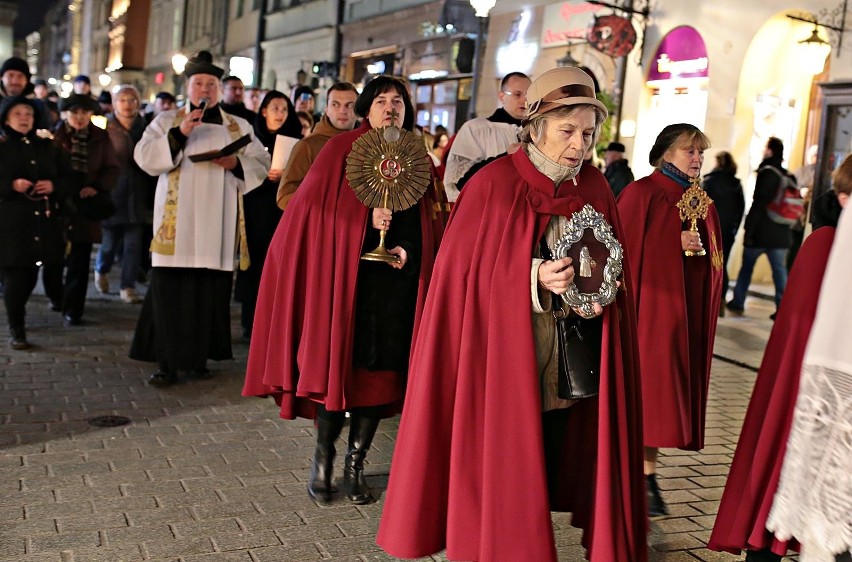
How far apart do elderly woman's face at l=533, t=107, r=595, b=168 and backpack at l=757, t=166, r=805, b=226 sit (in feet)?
32.5

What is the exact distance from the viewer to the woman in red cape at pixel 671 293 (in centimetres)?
500

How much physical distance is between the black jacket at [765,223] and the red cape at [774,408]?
955 centimetres

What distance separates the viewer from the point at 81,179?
367 inches

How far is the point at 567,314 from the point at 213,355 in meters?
4.48

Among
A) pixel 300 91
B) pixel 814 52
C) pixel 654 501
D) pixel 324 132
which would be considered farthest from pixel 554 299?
pixel 814 52

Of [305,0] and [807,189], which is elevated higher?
[305,0]

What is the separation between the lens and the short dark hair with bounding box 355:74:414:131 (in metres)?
4.90

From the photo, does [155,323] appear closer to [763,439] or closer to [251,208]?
[251,208]

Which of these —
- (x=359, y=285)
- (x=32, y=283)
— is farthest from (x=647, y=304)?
(x=32, y=283)

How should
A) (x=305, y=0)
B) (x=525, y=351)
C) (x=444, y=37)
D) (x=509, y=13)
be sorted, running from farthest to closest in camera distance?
(x=305, y=0), (x=444, y=37), (x=509, y=13), (x=525, y=351)

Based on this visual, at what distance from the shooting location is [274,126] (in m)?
9.07

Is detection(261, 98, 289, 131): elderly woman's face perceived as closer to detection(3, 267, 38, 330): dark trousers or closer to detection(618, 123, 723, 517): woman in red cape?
detection(3, 267, 38, 330): dark trousers

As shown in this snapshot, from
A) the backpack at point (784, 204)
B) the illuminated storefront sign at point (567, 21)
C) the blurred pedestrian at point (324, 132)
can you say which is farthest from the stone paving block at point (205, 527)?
the illuminated storefront sign at point (567, 21)

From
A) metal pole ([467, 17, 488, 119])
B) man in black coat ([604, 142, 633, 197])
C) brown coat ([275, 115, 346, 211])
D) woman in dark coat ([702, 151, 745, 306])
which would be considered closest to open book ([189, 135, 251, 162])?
brown coat ([275, 115, 346, 211])
